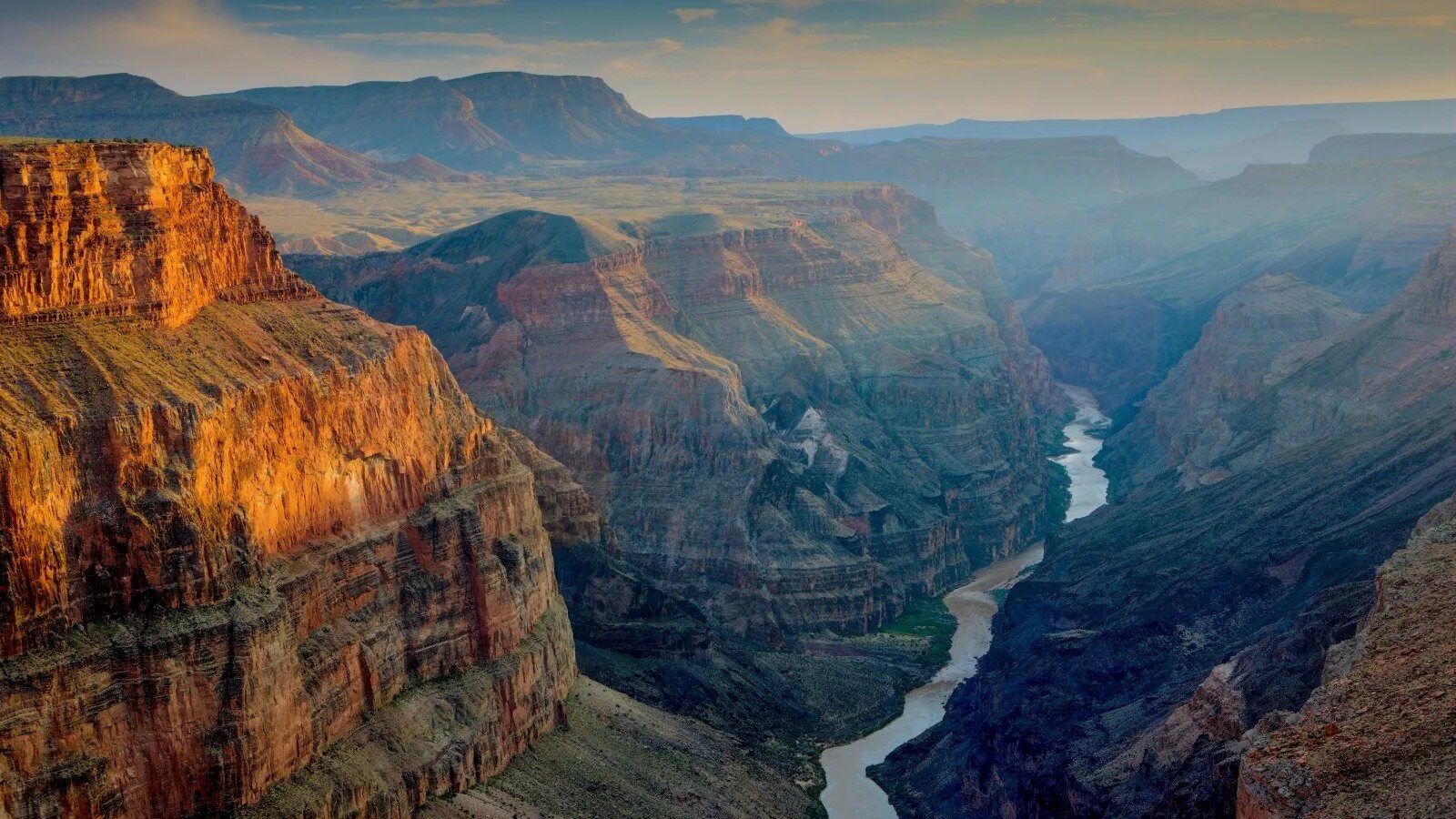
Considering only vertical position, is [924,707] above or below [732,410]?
below

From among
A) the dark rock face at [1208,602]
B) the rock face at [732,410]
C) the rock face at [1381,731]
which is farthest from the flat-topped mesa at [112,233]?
the rock face at [732,410]

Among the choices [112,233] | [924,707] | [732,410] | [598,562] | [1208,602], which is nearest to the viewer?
[112,233]

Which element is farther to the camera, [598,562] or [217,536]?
[598,562]

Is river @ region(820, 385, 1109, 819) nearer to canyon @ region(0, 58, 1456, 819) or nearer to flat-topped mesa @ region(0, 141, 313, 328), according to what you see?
canyon @ region(0, 58, 1456, 819)

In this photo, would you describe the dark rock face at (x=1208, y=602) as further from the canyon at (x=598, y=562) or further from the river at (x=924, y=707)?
the river at (x=924, y=707)

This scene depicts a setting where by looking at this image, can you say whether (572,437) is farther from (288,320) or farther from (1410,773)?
(1410,773)

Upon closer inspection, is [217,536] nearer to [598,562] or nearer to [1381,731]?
[1381,731]

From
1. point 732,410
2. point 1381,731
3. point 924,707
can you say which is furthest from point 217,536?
point 732,410

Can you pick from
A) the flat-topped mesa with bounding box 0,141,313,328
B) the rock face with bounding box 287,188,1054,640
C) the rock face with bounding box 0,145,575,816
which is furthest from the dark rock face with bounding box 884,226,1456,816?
the flat-topped mesa with bounding box 0,141,313,328
